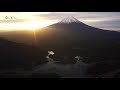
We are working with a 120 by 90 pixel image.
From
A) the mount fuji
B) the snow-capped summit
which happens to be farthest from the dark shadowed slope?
the snow-capped summit

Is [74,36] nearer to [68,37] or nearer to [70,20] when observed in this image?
[68,37]

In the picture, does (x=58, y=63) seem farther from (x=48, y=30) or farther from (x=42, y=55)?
(x=48, y=30)

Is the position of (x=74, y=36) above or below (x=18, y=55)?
above

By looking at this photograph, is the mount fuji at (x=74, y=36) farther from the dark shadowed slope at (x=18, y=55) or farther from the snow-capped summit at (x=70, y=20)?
the dark shadowed slope at (x=18, y=55)

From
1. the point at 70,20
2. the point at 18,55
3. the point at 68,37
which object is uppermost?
the point at 70,20

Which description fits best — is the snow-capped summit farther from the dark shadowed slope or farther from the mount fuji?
the dark shadowed slope

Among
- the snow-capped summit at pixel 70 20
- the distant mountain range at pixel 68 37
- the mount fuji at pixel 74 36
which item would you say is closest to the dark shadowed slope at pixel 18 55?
the distant mountain range at pixel 68 37

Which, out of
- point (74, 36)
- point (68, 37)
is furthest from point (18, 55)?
point (74, 36)
